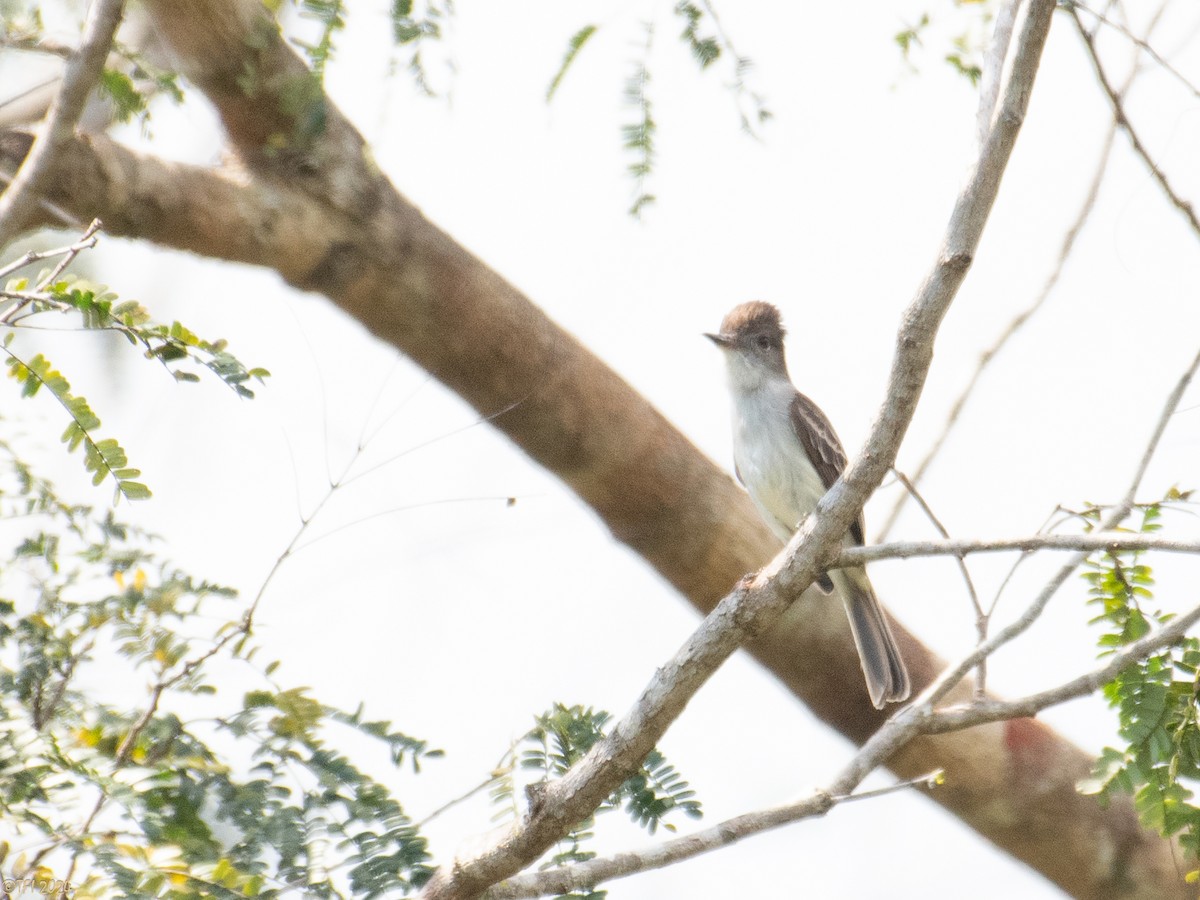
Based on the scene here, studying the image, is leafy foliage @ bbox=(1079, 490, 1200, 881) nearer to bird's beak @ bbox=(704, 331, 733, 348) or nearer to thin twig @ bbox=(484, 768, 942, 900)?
thin twig @ bbox=(484, 768, 942, 900)

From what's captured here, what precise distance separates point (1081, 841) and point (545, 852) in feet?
9.51

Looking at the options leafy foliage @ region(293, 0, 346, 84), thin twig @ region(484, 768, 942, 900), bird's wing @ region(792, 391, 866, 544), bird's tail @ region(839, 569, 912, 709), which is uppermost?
bird's wing @ region(792, 391, 866, 544)

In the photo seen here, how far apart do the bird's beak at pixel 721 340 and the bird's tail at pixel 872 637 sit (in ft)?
4.58

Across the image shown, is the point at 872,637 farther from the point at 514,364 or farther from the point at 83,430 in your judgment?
the point at 83,430

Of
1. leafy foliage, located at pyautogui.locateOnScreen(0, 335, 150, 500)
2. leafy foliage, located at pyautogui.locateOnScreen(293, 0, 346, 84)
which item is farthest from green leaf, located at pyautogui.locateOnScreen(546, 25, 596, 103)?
leafy foliage, located at pyautogui.locateOnScreen(0, 335, 150, 500)

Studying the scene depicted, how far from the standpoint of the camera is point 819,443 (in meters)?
5.52

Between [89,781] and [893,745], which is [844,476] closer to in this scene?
[893,745]

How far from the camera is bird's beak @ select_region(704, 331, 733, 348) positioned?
578 centimetres

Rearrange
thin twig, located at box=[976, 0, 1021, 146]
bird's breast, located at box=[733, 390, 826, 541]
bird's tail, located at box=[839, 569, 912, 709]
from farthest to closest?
bird's breast, located at box=[733, 390, 826, 541], bird's tail, located at box=[839, 569, 912, 709], thin twig, located at box=[976, 0, 1021, 146]

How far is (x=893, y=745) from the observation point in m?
2.82

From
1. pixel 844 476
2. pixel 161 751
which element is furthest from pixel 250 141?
pixel 844 476

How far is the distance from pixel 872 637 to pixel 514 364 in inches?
68.6

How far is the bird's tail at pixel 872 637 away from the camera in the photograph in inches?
186

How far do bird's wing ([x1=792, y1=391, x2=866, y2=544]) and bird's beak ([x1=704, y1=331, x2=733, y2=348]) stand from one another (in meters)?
0.42
